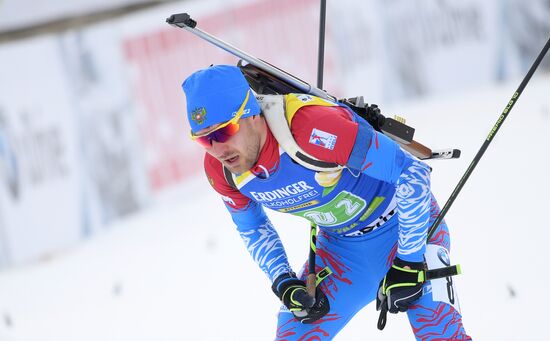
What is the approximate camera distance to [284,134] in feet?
10.4

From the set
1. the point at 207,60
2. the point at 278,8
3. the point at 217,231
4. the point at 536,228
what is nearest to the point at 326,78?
the point at 278,8

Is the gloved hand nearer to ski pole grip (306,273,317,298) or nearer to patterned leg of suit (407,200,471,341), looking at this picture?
patterned leg of suit (407,200,471,341)

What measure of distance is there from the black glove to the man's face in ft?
1.81

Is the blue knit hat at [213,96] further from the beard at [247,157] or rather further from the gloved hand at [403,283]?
the gloved hand at [403,283]

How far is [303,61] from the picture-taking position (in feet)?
36.1

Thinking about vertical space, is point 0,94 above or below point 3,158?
above

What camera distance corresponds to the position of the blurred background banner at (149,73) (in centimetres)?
812

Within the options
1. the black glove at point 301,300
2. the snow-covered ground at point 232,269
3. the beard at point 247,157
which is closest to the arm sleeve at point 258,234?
the black glove at point 301,300

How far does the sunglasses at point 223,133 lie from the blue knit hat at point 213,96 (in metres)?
0.02

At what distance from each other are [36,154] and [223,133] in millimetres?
5407

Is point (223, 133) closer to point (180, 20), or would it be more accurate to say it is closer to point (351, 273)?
point (180, 20)

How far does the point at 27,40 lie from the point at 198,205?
236 cm

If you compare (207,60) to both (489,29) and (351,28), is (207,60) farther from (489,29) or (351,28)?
(489,29)

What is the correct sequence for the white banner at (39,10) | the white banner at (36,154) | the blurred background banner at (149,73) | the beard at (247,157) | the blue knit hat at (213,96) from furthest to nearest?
the white banner at (39,10)
the blurred background banner at (149,73)
the white banner at (36,154)
the beard at (247,157)
the blue knit hat at (213,96)
